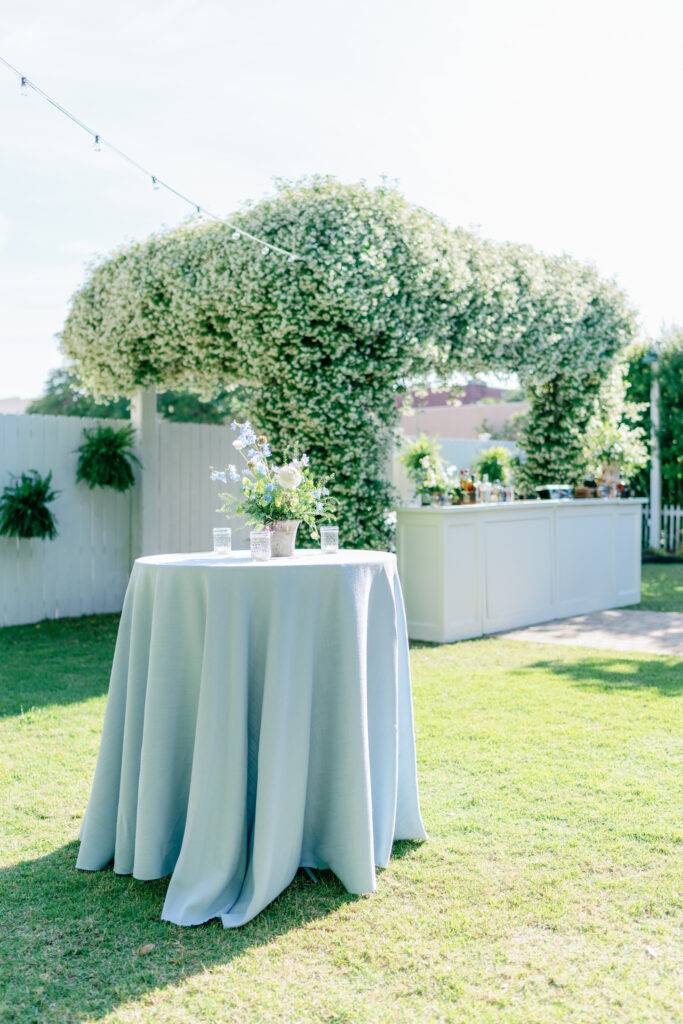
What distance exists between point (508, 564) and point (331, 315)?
295cm

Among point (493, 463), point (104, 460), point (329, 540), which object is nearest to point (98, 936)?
point (329, 540)

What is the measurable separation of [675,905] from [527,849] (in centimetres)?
60

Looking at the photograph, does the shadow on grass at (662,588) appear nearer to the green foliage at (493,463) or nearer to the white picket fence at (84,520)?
the green foliage at (493,463)

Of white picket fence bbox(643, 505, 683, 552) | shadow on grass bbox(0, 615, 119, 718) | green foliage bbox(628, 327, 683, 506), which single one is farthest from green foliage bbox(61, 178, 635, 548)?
white picket fence bbox(643, 505, 683, 552)

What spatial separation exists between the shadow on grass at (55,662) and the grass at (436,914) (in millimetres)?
865

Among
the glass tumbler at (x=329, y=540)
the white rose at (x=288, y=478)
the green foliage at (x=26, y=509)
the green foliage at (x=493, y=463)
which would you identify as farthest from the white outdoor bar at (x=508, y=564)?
the white rose at (x=288, y=478)

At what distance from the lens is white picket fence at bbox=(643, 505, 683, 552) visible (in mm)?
16344

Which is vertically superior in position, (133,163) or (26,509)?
(133,163)

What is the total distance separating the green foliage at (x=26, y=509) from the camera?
26.8 ft

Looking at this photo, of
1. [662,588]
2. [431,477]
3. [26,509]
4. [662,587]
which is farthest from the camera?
[662,587]

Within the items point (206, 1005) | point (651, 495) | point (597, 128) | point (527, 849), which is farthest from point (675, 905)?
point (651, 495)

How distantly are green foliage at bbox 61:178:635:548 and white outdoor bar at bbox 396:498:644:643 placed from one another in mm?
482

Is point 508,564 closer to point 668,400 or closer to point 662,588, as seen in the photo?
point 662,588

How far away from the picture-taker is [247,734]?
290 centimetres
